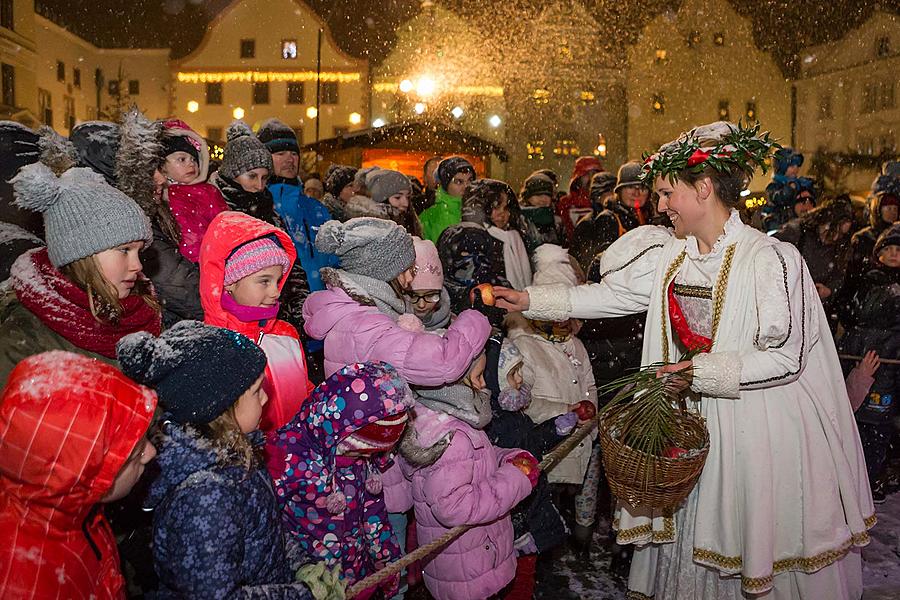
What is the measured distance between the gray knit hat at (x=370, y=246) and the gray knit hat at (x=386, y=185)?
10.3ft

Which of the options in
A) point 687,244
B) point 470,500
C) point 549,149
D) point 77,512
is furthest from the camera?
point 549,149

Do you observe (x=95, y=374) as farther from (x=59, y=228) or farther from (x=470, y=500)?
(x=470, y=500)

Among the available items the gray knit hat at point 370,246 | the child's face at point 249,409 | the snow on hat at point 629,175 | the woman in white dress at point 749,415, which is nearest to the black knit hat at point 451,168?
the snow on hat at point 629,175

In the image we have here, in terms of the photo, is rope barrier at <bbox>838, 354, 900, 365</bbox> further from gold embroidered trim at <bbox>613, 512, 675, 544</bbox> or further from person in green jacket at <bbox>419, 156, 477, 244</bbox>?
person in green jacket at <bbox>419, 156, 477, 244</bbox>

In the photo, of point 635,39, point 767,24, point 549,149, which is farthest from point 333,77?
point 767,24

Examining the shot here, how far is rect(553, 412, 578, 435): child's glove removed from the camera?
4.62 meters

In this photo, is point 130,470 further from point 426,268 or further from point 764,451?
point 764,451

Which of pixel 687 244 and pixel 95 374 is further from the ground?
pixel 687 244

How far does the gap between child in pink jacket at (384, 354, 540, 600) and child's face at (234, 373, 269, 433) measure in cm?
89

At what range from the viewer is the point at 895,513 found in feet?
19.8

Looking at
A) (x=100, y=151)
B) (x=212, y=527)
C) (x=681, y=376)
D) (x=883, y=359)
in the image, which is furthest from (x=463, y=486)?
(x=883, y=359)

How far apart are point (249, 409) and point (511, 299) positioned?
6.20 feet

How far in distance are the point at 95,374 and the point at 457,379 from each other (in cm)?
169

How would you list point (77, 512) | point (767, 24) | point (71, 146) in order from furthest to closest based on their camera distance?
point (767, 24) → point (71, 146) → point (77, 512)
